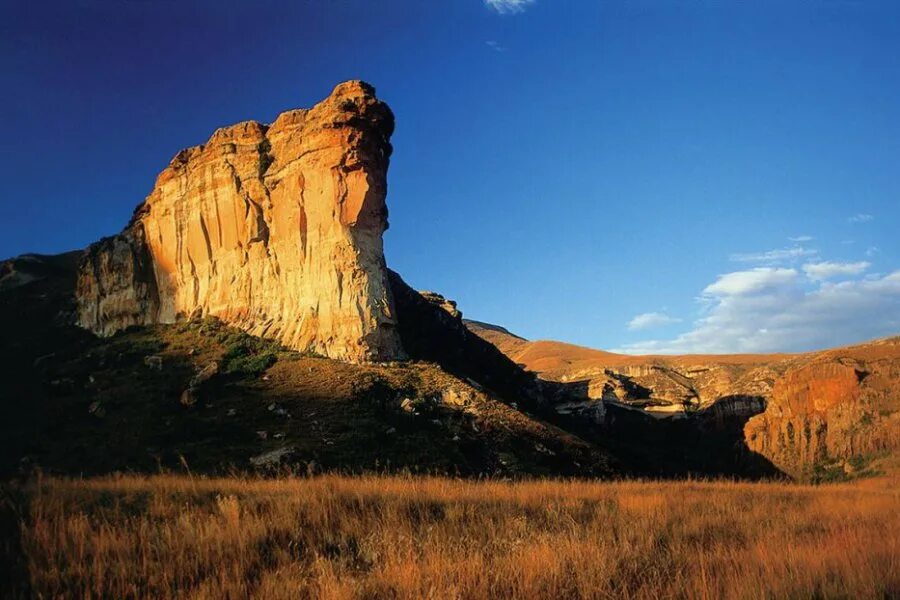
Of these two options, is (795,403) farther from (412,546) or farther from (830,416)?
(412,546)

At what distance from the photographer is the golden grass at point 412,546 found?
4.43 meters

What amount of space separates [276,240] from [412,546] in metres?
35.7

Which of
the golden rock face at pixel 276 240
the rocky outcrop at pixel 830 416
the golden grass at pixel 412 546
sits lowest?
the rocky outcrop at pixel 830 416

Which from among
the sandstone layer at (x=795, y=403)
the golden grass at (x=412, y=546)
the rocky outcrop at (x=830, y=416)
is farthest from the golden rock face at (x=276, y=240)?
the rocky outcrop at (x=830, y=416)

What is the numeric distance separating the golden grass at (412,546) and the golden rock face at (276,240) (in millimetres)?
25785

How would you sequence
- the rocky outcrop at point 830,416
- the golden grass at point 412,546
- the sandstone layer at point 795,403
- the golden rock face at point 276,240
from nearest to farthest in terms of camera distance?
the golden grass at point 412,546
the golden rock face at point 276,240
the rocky outcrop at point 830,416
the sandstone layer at point 795,403

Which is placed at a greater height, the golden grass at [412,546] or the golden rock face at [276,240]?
the golden rock face at [276,240]

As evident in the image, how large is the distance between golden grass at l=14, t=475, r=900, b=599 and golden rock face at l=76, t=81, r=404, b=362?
84.6ft

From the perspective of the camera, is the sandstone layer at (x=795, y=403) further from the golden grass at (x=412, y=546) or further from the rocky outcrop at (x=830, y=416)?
the golden grass at (x=412, y=546)

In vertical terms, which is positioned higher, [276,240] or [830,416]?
[276,240]

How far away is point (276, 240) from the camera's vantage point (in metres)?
38.7

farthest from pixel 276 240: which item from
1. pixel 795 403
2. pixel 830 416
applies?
pixel 830 416

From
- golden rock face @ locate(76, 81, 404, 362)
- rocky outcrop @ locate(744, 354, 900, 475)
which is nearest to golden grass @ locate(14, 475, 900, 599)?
golden rock face @ locate(76, 81, 404, 362)

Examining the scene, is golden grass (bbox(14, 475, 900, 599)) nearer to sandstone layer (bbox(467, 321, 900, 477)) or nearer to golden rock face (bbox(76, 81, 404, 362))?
golden rock face (bbox(76, 81, 404, 362))
